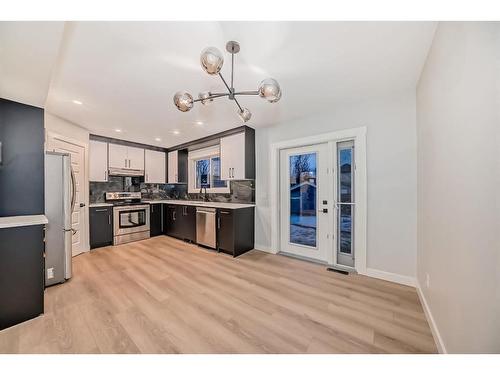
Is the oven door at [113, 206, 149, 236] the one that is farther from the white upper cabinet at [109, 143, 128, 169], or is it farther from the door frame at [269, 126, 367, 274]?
the door frame at [269, 126, 367, 274]

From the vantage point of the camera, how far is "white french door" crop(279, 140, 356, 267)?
3.04 metres

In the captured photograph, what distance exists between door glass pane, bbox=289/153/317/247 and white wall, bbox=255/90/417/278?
79 centimetres

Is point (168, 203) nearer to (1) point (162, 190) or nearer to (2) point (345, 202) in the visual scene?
(1) point (162, 190)

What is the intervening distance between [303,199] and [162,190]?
14.0 feet

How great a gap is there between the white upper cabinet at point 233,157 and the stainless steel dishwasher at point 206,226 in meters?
0.79

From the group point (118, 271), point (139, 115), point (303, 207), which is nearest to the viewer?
point (118, 271)

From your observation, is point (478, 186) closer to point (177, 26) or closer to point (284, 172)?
point (177, 26)

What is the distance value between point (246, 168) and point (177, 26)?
253 centimetres

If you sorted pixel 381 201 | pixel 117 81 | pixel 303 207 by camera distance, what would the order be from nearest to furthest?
pixel 117 81 → pixel 381 201 → pixel 303 207

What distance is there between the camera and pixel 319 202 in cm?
329

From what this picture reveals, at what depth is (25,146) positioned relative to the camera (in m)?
2.22

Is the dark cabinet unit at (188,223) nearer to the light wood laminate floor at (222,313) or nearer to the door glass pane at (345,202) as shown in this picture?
the light wood laminate floor at (222,313)
